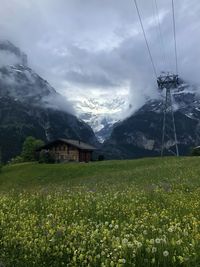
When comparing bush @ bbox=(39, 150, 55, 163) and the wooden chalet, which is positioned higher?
the wooden chalet


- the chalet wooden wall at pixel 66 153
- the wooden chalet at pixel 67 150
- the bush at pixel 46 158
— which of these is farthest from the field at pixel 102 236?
the chalet wooden wall at pixel 66 153

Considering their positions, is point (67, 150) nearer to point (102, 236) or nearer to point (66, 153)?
point (66, 153)

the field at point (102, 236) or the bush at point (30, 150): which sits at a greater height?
the bush at point (30, 150)

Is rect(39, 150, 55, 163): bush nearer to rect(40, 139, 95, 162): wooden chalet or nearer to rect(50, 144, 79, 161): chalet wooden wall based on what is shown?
rect(40, 139, 95, 162): wooden chalet

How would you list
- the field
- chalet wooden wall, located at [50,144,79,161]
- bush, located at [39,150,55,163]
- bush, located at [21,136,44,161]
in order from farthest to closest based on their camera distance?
1. bush, located at [21,136,44,161]
2. chalet wooden wall, located at [50,144,79,161]
3. bush, located at [39,150,55,163]
4. the field

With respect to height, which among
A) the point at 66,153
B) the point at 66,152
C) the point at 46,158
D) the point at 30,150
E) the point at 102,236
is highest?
the point at 30,150

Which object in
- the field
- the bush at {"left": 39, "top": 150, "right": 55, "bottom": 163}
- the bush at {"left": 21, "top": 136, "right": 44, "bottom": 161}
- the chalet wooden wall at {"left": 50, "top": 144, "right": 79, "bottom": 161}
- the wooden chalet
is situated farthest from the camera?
the bush at {"left": 21, "top": 136, "right": 44, "bottom": 161}

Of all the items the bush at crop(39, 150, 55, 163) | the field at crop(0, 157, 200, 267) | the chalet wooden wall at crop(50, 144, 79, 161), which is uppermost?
the chalet wooden wall at crop(50, 144, 79, 161)

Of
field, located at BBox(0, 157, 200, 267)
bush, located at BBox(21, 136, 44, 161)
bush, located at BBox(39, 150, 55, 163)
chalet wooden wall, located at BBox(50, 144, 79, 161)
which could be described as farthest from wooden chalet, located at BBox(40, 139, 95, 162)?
field, located at BBox(0, 157, 200, 267)

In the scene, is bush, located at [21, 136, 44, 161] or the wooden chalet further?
bush, located at [21, 136, 44, 161]

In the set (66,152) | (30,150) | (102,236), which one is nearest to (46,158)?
(66,152)

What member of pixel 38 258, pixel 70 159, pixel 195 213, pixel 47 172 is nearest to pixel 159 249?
pixel 38 258

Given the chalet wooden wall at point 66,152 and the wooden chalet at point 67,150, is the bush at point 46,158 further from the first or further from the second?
the chalet wooden wall at point 66,152

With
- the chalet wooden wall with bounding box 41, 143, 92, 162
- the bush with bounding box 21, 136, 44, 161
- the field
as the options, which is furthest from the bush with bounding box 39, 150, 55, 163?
the field
